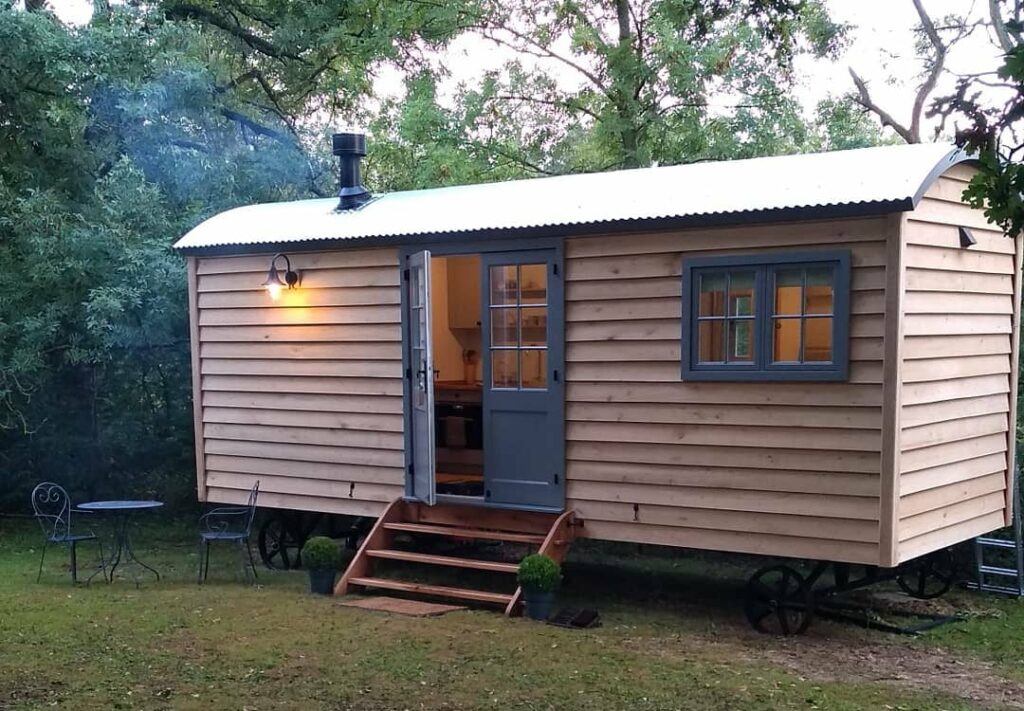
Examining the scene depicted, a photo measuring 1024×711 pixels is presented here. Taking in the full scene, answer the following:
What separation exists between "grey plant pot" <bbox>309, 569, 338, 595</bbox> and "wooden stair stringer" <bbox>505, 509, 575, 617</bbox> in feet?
4.32

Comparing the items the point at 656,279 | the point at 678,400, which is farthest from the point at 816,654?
the point at 656,279

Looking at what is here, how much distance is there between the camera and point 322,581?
710 cm

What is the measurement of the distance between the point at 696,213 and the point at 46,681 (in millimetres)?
4138

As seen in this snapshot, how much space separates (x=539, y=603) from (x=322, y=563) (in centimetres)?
160

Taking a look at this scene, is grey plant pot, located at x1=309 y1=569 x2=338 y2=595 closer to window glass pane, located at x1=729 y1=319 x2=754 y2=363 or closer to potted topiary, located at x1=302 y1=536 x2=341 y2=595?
potted topiary, located at x1=302 y1=536 x2=341 y2=595

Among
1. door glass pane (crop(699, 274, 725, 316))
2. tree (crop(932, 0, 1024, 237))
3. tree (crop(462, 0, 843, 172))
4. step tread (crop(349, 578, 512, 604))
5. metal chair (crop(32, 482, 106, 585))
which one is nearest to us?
tree (crop(932, 0, 1024, 237))

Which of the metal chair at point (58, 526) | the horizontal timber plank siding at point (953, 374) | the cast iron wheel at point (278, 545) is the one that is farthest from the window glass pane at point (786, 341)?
the metal chair at point (58, 526)

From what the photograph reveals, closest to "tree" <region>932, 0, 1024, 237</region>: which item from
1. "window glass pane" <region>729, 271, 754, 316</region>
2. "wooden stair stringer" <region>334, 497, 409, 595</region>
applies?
"window glass pane" <region>729, 271, 754, 316</region>

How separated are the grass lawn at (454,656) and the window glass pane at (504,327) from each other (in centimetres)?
179

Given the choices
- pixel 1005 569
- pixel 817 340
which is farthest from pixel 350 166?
pixel 1005 569

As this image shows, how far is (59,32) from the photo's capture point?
31.0ft

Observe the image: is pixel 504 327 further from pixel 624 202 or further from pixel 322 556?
pixel 322 556

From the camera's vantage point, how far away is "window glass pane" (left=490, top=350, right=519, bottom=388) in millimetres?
6961

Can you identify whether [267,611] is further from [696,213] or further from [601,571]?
[696,213]
